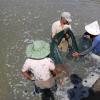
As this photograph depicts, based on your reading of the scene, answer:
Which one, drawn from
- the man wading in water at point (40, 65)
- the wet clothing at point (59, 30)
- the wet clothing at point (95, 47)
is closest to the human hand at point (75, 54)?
the wet clothing at point (95, 47)

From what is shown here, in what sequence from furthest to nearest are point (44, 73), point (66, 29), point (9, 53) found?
point (9, 53) < point (66, 29) < point (44, 73)

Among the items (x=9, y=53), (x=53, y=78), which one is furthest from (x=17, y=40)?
(x=53, y=78)

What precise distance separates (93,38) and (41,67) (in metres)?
2.73

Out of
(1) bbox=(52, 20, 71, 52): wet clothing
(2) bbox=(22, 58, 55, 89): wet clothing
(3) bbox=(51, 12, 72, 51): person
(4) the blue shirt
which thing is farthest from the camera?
(1) bbox=(52, 20, 71, 52): wet clothing

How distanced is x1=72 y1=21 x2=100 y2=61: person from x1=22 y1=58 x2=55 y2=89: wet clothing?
234 centimetres

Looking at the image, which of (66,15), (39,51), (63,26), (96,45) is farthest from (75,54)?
(39,51)

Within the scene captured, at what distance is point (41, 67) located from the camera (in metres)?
7.32

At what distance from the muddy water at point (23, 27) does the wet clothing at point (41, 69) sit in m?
1.74

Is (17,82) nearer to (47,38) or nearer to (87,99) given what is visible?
(87,99)

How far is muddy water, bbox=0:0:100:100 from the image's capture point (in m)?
9.67

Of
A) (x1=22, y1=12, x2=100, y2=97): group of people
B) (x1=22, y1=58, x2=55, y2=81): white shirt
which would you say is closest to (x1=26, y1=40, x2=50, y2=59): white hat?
(x1=22, y1=12, x2=100, y2=97): group of people

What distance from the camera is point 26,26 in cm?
1334

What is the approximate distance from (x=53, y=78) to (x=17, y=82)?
233cm

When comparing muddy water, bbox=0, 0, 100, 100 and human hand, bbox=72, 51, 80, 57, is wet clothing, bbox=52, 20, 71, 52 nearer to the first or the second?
human hand, bbox=72, 51, 80, 57
